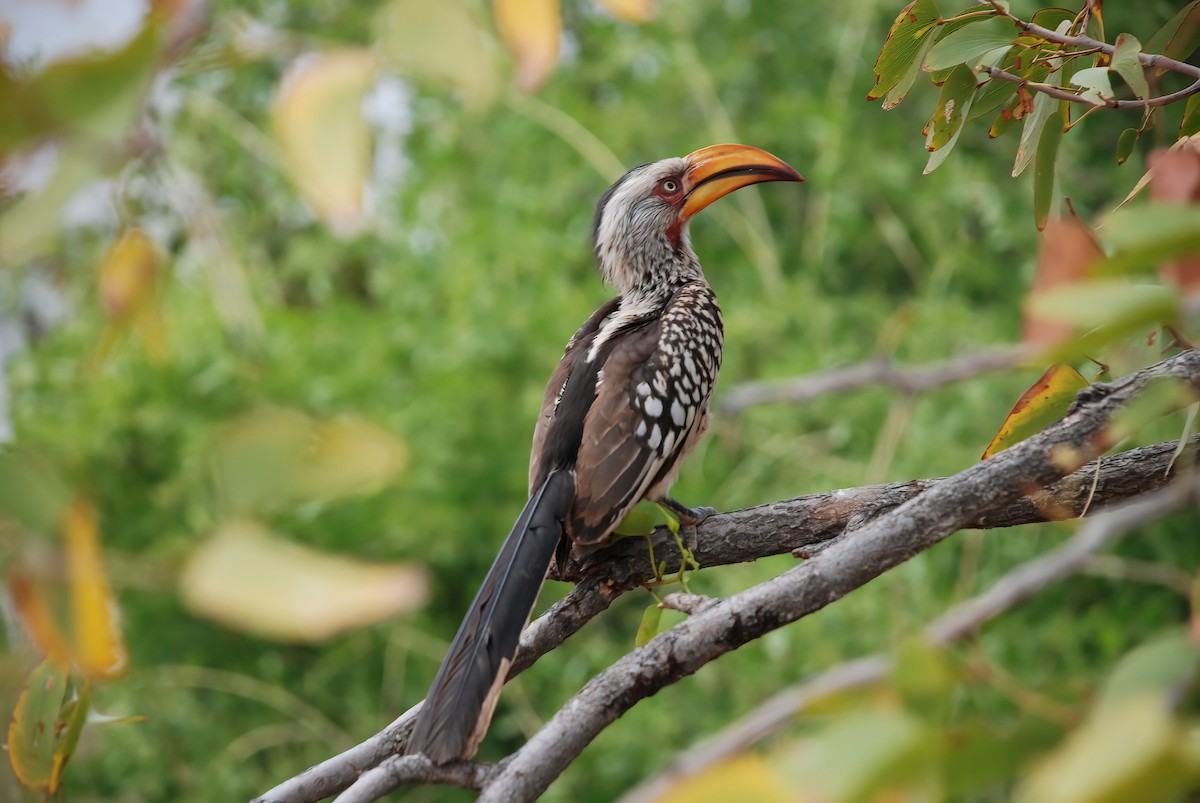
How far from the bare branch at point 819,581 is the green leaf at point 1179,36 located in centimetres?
57

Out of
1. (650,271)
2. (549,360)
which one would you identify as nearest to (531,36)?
(650,271)

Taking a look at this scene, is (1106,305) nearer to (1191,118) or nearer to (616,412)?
(1191,118)

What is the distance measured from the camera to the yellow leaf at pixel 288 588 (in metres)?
0.58

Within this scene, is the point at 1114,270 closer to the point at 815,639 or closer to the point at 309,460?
the point at 309,460

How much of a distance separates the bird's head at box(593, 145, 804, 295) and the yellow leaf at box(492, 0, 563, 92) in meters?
2.31

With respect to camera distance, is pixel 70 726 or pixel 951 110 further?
pixel 951 110

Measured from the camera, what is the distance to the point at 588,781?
473 cm

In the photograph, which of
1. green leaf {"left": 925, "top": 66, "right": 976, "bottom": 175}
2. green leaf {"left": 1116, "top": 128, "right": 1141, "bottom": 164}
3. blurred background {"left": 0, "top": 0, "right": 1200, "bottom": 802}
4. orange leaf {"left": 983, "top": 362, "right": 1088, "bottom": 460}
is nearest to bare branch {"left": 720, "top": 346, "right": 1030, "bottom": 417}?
orange leaf {"left": 983, "top": 362, "right": 1088, "bottom": 460}

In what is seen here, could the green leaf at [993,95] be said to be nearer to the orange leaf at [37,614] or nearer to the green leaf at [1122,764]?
the green leaf at [1122,764]

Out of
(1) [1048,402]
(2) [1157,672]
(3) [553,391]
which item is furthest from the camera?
(3) [553,391]

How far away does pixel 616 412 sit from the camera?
7.65ft

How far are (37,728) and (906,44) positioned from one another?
4.49 ft

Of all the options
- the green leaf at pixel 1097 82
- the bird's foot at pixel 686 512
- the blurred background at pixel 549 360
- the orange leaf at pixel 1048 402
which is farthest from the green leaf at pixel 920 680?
the blurred background at pixel 549 360

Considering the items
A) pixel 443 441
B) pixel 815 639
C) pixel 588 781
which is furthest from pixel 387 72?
pixel 588 781
